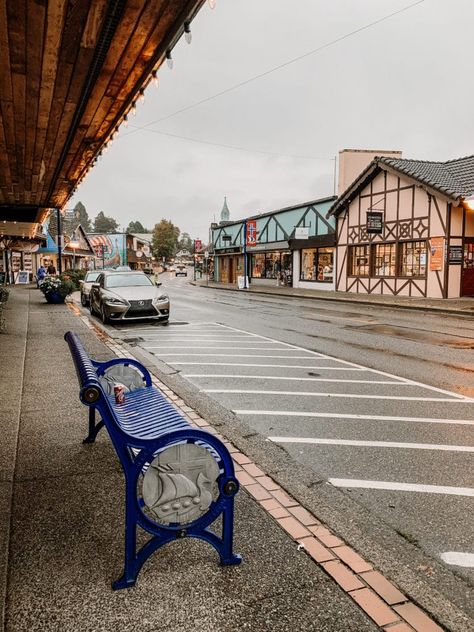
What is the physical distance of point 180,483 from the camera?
2955mm

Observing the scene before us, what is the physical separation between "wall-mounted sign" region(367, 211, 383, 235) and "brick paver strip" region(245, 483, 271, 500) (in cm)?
2503

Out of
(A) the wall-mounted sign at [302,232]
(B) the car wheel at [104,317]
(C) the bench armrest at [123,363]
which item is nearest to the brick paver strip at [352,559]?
(C) the bench armrest at [123,363]

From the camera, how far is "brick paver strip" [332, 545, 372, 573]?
300 cm

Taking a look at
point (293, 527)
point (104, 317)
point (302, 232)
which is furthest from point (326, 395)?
point (302, 232)

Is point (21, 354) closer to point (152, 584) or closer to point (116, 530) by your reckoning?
point (116, 530)

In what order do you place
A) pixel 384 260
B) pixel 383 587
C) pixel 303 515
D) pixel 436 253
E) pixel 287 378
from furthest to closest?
pixel 384 260
pixel 436 253
pixel 287 378
pixel 303 515
pixel 383 587

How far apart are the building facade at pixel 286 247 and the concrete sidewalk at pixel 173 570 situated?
3043 cm

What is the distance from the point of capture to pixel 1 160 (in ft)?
34.4

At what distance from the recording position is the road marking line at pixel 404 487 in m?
4.11

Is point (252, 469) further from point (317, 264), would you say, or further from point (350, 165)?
point (350, 165)

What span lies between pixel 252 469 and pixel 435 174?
25351mm

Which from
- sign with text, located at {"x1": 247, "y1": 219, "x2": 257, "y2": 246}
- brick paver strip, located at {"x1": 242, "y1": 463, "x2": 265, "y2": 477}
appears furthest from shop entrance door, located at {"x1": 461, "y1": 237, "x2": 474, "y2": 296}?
brick paver strip, located at {"x1": 242, "y1": 463, "x2": 265, "y2": 477}

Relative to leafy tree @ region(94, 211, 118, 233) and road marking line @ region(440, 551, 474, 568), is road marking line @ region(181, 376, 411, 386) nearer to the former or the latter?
road marking line @ region(440, 551, 474, 568)

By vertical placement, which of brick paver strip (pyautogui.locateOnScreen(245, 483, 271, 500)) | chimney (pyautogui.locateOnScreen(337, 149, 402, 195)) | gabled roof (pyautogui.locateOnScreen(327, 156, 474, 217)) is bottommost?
brick paver strip (pyautogui.locateOnScreen(245, 483, 271, 500))
